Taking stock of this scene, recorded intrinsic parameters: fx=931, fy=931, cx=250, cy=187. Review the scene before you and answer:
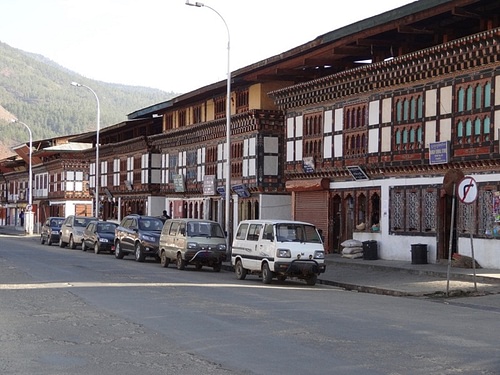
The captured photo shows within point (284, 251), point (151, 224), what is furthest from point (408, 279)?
point (151, 224)

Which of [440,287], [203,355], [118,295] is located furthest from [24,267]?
[203,355]

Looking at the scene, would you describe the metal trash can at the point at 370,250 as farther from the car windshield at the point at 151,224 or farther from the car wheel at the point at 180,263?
the car windshield at the point at 151,224

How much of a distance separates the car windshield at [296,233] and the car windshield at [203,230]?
703cm

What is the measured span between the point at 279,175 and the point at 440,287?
78.3 feet

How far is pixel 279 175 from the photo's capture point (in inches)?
1930

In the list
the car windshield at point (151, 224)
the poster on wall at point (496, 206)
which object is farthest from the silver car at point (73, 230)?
the poster on wall at point (496, 206)

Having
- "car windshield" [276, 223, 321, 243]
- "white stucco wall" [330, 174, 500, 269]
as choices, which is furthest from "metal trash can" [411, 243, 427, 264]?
"car windshield" [276, 223, 321, 243]

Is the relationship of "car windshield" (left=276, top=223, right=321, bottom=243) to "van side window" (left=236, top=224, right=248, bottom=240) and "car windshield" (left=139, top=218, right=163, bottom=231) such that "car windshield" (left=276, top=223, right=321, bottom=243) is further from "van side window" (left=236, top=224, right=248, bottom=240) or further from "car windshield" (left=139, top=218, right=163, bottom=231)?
"car windshield" (left=139, top=218, right=163, bottom=231)

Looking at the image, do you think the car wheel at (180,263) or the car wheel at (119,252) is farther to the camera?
the car wheel at (119,252)

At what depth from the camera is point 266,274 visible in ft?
89.8

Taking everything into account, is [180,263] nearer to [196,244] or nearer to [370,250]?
[196,244]

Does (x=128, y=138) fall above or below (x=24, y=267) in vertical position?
above

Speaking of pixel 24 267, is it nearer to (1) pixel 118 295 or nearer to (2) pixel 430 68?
(1) pixel 118 295

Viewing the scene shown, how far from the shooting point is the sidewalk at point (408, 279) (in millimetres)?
24828
